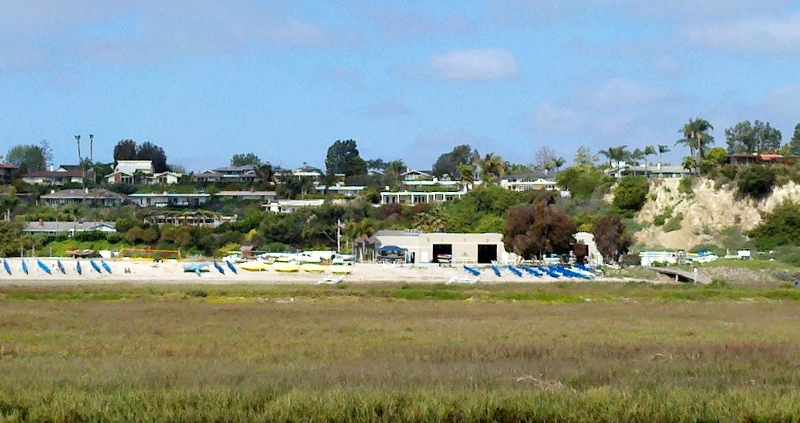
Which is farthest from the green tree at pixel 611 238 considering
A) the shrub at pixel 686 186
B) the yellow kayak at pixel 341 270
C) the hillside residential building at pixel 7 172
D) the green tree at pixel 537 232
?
the hillside residential building at pixel 7 172

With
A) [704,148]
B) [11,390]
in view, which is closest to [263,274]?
[11,390]

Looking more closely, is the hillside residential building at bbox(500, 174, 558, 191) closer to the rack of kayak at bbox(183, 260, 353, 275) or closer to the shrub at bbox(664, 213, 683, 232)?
the shrub at bbox(664, 213, 683, 232)

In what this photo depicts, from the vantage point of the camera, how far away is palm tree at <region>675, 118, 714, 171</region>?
444 feet

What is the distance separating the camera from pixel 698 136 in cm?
13525

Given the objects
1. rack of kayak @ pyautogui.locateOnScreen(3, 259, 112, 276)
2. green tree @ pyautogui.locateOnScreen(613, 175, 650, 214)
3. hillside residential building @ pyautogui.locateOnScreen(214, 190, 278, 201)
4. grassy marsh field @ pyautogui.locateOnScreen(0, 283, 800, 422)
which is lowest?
rack of kayak @ pyautogui.locateOnScreen(3, 259, 112, 276)

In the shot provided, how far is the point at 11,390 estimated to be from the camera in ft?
57.2

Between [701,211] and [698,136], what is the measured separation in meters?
26.2

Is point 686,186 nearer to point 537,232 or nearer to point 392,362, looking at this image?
point 537,232

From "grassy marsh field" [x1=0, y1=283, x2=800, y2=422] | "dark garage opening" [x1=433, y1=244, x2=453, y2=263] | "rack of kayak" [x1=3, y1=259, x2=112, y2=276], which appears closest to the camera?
"grassy marsh field" [x1=0, y1=283, x2=800, y2=422]

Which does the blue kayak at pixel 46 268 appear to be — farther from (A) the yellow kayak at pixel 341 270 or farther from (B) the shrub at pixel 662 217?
Result: (B) the shrub at pixel 662 217

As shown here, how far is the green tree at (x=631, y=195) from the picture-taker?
116 m

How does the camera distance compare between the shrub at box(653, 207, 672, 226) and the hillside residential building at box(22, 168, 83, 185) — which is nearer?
the shrub at box(653, 207, 672, 226)

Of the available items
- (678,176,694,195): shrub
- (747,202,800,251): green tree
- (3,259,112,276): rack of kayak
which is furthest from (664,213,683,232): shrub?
(3,259,112,276): rack of kayak

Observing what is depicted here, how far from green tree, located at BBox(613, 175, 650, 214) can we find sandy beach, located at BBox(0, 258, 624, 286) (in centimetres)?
3640
